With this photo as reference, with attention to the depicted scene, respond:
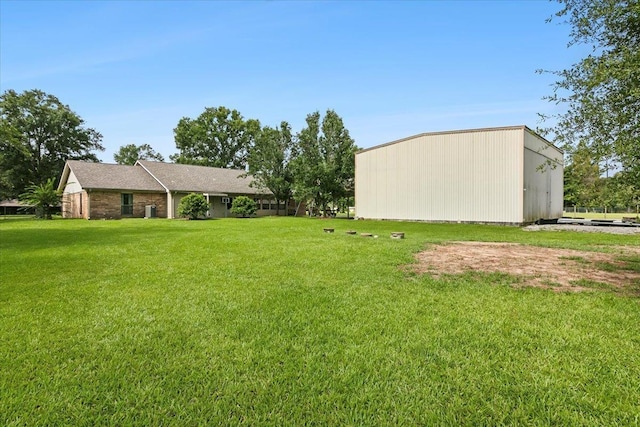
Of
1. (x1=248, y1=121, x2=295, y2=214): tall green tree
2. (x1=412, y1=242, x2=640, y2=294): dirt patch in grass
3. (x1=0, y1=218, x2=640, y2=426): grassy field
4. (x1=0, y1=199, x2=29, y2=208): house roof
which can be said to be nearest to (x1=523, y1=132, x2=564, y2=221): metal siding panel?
(x1=412, y1=242, x2=640, y2=294): dirt patch in grass

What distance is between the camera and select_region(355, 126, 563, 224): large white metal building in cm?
1895

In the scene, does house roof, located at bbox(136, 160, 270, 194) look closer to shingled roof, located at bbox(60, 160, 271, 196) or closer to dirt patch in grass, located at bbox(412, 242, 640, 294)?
shingled roof, located at bbox(60, 160, 271, 196)

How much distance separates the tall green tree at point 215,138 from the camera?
1959 inches

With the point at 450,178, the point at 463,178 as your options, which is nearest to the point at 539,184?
the point at 463,178

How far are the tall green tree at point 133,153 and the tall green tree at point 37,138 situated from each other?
19.4m

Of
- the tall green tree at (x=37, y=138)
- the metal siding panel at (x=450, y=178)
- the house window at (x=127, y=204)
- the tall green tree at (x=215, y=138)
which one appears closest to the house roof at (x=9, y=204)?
the tall green tree at (x=37, y=138)

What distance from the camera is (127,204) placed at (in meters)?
27.1

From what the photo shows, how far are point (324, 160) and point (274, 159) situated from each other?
5069 millimetres

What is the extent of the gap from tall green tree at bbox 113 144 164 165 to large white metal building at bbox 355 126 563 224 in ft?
171

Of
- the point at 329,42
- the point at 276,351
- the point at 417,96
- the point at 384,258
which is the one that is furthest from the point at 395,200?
the point at 276,351

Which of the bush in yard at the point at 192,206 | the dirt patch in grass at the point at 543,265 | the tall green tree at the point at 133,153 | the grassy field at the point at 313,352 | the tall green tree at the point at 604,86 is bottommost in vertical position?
the grassy field at the point at 313,352

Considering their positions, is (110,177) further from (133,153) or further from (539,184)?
(133,153)

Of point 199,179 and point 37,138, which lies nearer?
point 199,179

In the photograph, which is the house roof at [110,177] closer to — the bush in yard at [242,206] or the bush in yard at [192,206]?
the bush in yard at [192,206]
